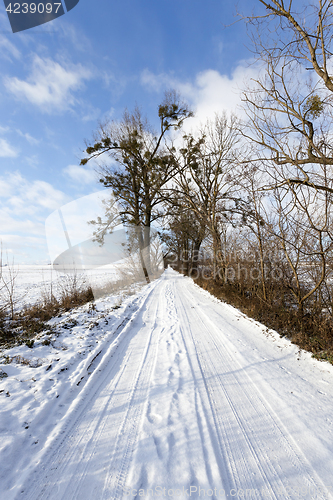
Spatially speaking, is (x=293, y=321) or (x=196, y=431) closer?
(x=196, y=431)

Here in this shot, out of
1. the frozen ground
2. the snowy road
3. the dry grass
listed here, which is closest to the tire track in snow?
the snowy road

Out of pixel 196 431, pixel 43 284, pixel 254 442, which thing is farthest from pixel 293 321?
pixel 43 284

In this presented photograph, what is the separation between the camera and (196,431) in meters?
2.12

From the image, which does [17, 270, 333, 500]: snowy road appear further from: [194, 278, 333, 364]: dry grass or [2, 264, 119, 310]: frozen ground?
[2, 264, 119, 310]: frozen ground

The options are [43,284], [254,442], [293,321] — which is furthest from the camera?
[43,284]

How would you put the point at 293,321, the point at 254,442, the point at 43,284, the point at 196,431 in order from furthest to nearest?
1. the point at 43,284
2. the point at 293,321
3. the point at 196,431
4. the point at 254,442

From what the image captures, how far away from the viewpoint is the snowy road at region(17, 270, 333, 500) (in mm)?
1639

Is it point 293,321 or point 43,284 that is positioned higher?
point 43,284

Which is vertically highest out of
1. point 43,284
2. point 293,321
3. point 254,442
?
point 43,284

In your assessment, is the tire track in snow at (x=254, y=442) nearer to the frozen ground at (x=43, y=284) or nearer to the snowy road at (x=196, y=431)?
the snowy road at (x=196, y=431)

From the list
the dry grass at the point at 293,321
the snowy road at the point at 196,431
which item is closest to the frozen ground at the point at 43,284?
the snowy road at the point at 196,431

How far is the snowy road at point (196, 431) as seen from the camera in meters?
Result: 1.64

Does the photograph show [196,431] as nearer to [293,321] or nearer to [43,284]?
[293,321]

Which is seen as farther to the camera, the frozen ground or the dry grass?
the frozen ground
